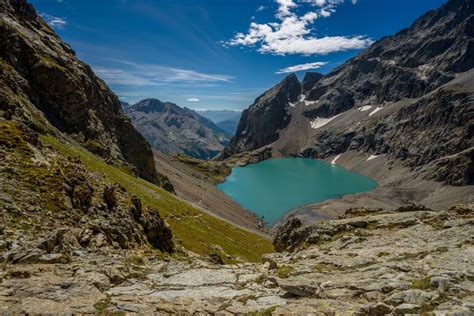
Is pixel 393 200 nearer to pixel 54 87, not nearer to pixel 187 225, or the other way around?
pixel 187 225

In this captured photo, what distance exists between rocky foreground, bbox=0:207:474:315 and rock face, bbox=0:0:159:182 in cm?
4705

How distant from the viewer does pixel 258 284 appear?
55.4 ft

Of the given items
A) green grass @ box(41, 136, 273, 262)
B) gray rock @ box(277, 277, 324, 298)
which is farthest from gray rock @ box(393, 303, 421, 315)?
green grass @ box(41, 136, 273, 262)

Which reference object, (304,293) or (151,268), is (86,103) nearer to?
(151,268)

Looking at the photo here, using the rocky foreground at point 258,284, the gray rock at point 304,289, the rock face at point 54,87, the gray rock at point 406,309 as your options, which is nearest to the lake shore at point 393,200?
the rock face at point 54,87

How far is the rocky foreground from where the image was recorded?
1273 cm

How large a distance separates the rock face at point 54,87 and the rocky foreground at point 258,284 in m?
47.1

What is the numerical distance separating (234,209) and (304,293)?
125784 mm

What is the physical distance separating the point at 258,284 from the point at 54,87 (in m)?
74.3

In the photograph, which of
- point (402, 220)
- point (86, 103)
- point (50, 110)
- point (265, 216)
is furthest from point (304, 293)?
point (265, 216)

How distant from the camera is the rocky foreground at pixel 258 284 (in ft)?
41.8

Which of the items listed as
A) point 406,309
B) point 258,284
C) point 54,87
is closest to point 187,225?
point 258,284

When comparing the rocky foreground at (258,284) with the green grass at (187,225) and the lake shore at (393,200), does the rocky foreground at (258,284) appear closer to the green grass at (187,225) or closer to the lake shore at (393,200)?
the green grass at (187,225)

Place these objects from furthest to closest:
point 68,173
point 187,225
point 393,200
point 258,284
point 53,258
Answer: point 393,200 → point 187,225 → point 68,173 → point 258,284 → point 53,258
